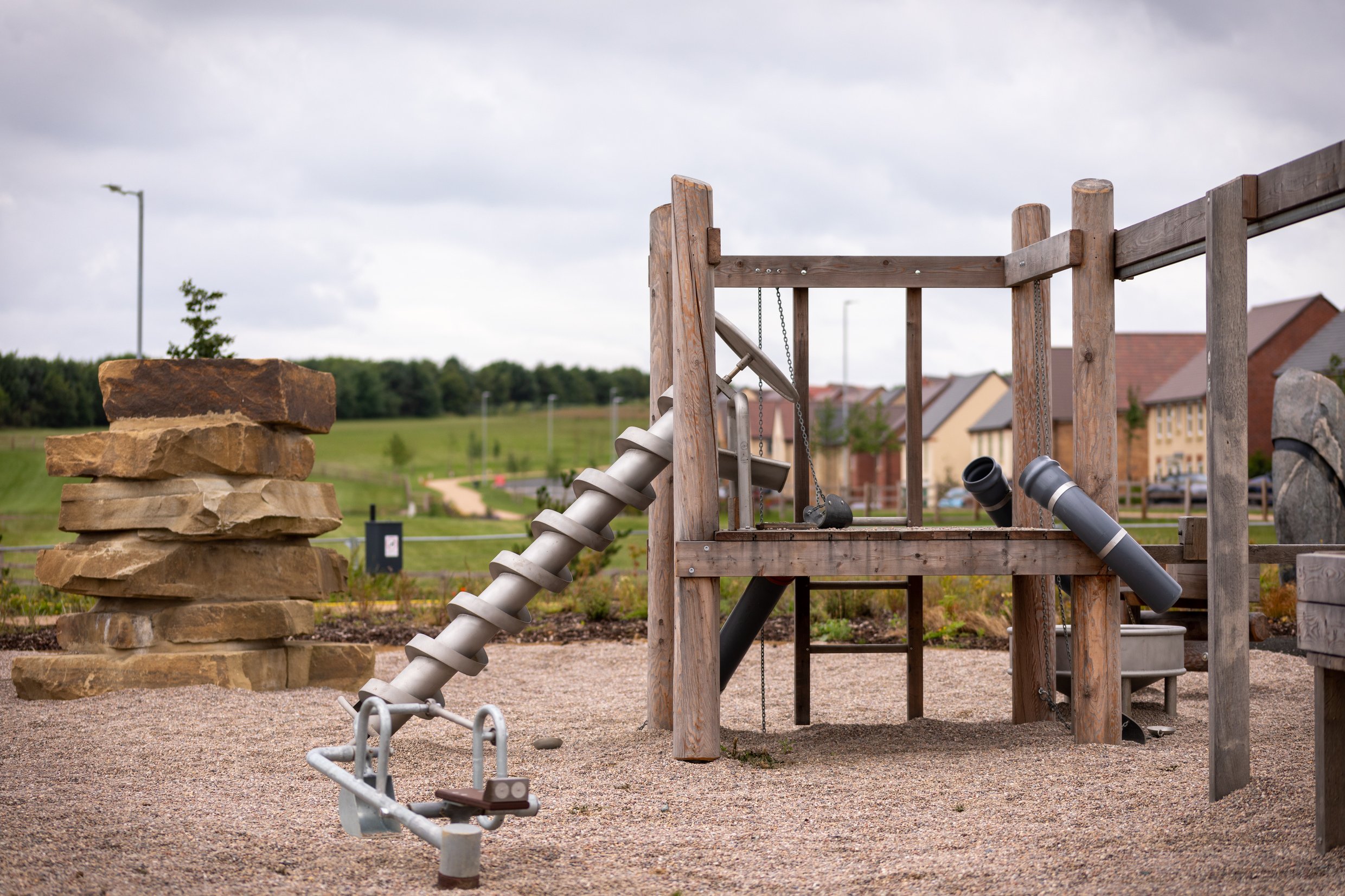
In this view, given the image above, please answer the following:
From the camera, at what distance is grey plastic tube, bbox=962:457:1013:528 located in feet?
21.9

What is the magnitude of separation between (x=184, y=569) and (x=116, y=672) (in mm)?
769

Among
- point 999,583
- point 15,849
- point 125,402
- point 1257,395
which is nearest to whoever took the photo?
point 15,849

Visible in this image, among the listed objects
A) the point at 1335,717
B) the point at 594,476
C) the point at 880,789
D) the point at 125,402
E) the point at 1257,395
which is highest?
the point at 1257,395

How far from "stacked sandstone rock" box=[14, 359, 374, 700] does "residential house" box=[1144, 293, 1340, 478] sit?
4048cm

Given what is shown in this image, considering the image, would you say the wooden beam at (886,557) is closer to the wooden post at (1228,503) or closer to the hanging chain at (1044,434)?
the hanging chain at (1044,434)

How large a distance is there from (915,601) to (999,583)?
687 centimetres

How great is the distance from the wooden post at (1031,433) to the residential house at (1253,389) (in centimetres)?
3884

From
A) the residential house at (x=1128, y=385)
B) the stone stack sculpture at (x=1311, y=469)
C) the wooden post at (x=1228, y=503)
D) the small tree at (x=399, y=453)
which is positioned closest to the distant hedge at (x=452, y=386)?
the small tree at (x=399, y=453)

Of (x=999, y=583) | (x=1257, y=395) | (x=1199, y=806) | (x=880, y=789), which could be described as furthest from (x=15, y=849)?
(x=1257, y=395)

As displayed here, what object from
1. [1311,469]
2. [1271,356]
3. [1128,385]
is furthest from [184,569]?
[1128,385]

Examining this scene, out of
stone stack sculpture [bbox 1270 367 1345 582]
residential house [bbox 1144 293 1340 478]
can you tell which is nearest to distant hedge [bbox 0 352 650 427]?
residential house [bbox 1144 293 1340 478]

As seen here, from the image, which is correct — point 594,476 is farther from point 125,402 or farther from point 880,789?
point 125,402

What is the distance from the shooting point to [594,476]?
5.99 metres

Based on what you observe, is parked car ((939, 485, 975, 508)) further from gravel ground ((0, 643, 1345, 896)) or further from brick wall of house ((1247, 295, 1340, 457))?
gravel ground ((0, 643, 1345, 896))
